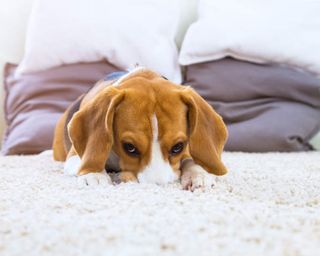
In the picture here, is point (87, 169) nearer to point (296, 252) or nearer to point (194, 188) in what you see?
point (194, 188)

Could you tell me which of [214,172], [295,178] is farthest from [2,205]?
[295,178]

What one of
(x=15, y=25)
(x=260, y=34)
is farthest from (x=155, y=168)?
(x=15, y=25)

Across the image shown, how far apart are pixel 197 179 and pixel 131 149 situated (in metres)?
0.21

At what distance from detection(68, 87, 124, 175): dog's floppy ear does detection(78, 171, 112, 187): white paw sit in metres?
0.01

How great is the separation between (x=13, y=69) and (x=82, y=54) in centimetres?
46

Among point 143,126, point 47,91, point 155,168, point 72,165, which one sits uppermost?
point 143,126

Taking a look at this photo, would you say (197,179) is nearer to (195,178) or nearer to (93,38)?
(195,178)

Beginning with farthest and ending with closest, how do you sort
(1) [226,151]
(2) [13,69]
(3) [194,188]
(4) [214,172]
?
1. (2) [13,69]
2. (1) [226,151]
3. (4) [214,172]
4. (3) [194,188]

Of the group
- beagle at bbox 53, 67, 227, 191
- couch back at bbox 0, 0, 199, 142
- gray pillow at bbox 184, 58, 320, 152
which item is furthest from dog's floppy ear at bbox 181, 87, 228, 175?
couch back at bbox 0, 0, 199, 142

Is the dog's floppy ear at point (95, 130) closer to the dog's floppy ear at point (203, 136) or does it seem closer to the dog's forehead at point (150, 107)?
the dog's forehead at point (150, 107)

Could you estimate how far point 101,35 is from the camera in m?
2.84

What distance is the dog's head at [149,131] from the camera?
5.08 feet

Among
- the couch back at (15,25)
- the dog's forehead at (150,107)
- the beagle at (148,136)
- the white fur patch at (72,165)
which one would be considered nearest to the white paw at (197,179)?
the beagle at (148,136)

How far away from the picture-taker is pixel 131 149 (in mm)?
1574
